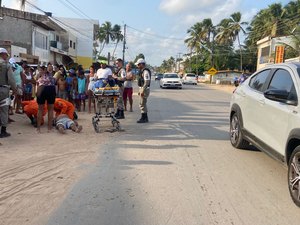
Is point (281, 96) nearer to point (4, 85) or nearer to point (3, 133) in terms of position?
point (4, 85)

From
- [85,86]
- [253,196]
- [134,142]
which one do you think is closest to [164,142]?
[134,142]

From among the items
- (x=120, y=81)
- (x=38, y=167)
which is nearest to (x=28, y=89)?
(x=120, y=81)

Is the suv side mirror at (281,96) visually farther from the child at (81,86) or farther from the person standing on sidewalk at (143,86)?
the child at (81,86)

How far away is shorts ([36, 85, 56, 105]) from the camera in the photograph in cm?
912

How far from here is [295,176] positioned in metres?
4.77

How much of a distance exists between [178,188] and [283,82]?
217cm

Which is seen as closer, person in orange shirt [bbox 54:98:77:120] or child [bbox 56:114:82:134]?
child [bbox 56:114:82:134]

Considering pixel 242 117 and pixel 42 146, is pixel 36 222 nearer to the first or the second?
pixel 42 146

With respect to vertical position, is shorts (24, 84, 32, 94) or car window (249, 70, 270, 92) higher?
car window (249, 70, 270, 92)

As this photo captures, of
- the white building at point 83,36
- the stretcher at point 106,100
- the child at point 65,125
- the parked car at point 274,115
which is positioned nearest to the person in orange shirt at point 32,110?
the child at point 65,125

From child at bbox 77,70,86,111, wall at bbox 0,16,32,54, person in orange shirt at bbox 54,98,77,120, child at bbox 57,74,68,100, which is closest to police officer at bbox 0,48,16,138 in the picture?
person in orange shirt at bbox 54,98,77,120

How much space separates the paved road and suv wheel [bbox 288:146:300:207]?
0.43 ft

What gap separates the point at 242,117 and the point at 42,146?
12.8 feet

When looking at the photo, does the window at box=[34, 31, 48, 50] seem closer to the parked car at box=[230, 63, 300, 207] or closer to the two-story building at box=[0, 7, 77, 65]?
the two-story building at box=[0, 7, 77, 65]
